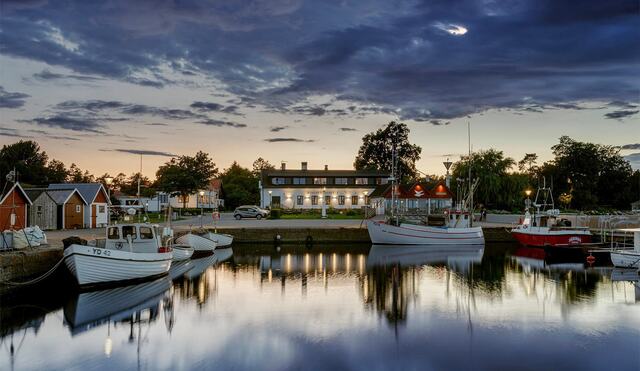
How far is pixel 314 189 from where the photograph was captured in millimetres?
79188

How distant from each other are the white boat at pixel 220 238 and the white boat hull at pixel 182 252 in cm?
388

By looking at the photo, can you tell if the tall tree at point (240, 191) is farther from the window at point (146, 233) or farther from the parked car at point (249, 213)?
the window at point (146, 233)

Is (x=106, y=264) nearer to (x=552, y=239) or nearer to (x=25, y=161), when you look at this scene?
(x=552, y=239)

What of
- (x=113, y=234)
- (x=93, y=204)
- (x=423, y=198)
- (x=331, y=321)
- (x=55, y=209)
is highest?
(x=423, y=198)

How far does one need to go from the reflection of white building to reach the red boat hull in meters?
35.9

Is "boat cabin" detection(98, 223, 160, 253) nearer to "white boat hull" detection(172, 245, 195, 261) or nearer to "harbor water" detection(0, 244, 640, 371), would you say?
"harbor water" detection(0, 244, 640, 371)

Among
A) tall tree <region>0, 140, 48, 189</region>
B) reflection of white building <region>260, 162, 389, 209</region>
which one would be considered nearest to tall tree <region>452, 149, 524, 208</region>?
reflection of white building <region>260, 162, 389, 209</region>

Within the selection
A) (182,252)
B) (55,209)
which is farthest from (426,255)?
(55,209)

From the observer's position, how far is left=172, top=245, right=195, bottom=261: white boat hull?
3250cm

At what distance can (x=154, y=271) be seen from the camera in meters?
25.5

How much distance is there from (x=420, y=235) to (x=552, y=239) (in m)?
10.0

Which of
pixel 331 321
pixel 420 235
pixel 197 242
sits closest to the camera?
pixel 331 321

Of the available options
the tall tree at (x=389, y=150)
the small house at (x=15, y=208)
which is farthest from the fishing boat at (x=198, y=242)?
the tall tree at (x=389, y=150)

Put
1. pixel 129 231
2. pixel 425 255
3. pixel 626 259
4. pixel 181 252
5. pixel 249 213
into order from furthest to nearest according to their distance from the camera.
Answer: pixel 249 213, pixel 425 255, pixel 181 252, pixel 626 259, pixel 129 231
